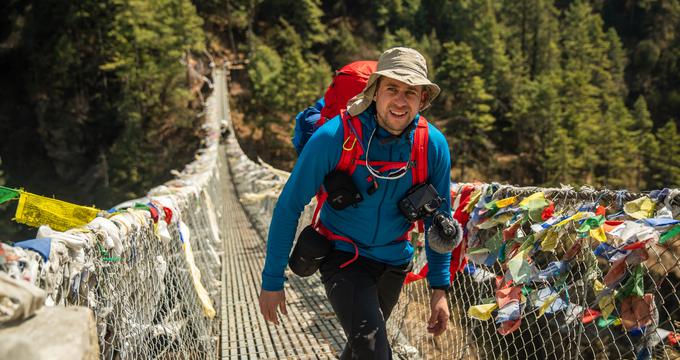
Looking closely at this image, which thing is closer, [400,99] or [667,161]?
[400,99]

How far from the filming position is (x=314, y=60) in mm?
38562

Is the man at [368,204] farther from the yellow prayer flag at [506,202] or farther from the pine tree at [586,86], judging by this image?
the pine tree at [586,86]

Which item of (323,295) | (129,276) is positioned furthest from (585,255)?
(323,295)

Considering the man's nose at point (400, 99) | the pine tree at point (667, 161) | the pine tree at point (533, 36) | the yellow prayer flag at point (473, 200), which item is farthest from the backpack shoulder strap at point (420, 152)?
the pine tree at point (533, 36)

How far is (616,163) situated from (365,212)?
31489 mm

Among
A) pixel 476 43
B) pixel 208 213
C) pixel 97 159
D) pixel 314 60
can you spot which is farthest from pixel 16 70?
pixel 208 213

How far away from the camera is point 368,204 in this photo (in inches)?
64.8

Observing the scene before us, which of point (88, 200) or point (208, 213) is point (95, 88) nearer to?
point (88, 200)

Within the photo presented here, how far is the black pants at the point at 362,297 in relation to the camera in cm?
153

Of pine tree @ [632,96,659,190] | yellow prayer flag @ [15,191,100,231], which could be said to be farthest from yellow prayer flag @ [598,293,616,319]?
pine tree @ [632,96,659,190]

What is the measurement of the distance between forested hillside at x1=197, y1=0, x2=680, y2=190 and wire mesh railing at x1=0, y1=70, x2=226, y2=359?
25.8m

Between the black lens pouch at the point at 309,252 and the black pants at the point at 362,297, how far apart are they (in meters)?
0.04

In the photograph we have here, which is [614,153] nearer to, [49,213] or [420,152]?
[420,152]

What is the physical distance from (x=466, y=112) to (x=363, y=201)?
92.3ft
